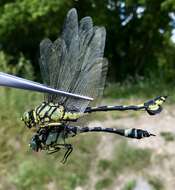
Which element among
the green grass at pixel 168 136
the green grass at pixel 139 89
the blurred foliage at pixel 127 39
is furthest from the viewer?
the blurred foliage at pixel 127 39

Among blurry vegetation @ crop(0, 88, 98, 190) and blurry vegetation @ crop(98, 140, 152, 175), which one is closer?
blurry vegetation @ crop(0, 88, 98, 190)

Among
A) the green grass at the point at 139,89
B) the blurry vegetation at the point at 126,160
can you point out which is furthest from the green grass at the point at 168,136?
the green grass at the point at 139,89

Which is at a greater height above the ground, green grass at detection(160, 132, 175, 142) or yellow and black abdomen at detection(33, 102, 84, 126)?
green grass at detection(160, 132, 175, 142)

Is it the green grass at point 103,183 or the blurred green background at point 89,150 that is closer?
the blurred green background at point 89,150

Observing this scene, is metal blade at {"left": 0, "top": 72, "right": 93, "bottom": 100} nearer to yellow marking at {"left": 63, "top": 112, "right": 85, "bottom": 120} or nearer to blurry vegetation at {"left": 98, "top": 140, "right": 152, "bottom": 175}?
yellow marking at {"left": 63, "top": 112, "right": 85, "bottom": 120}

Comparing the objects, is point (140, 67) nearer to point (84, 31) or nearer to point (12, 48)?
point (12, 48)

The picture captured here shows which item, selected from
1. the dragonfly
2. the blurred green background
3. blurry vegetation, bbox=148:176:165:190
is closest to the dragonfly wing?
the dragonfly

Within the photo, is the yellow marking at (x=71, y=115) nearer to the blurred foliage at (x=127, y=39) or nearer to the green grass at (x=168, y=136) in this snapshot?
the green grass at (x=168, y=136)

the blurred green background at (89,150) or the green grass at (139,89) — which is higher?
the green grass at (139,89)

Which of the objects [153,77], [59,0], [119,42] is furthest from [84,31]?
[153,77]
